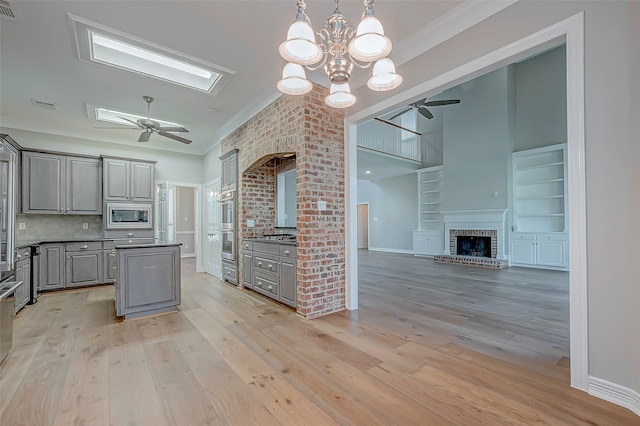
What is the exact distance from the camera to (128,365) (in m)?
2.36

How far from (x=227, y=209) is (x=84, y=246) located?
2674 mm

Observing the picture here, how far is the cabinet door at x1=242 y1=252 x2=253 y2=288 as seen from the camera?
4.73 meters

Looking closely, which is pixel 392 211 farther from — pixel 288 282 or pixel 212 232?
pixel 288 282

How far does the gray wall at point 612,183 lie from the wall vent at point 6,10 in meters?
4.32

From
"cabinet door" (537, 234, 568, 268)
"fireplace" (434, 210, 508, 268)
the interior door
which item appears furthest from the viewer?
"fireplace" (434, 210, 508, 268)

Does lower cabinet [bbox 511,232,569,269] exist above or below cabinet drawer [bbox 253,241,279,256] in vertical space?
→ below

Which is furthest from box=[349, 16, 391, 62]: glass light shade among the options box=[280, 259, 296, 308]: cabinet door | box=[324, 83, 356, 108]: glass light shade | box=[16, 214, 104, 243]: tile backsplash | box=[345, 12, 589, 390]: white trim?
box=[16, 214, 104, 243]: tile backsplash

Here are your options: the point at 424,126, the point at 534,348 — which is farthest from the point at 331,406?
the point at 424,126

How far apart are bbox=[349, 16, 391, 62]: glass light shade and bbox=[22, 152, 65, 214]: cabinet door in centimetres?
628

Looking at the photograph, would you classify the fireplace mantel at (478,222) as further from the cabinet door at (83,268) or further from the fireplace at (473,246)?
the cabinet door at (83,268)

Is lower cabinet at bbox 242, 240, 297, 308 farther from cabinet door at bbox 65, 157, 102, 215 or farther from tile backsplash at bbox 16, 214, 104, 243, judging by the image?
tile backsplash at bbox 16, 214, 104, 243

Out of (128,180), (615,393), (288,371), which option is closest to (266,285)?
(288,371)

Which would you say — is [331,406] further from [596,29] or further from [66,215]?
[66,215]

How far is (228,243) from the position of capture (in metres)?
5.50
